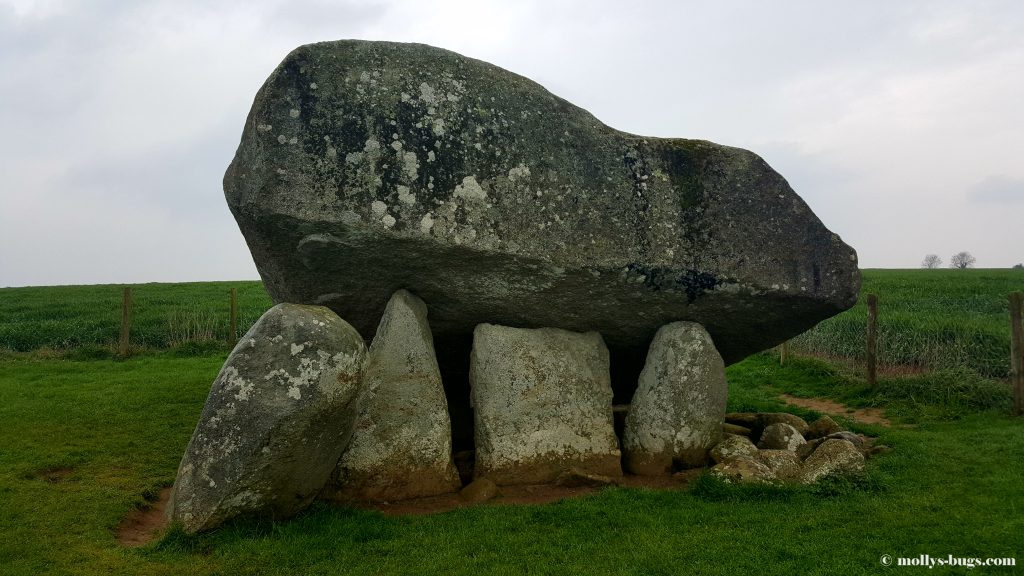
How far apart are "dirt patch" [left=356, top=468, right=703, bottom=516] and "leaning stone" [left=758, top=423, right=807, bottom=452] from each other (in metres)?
1.24

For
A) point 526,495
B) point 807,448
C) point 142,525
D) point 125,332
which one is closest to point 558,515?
point 526,495

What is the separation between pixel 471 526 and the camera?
647 centimetres

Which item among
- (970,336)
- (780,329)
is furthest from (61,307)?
(970,336)

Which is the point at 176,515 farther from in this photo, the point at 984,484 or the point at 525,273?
the point at 984,484

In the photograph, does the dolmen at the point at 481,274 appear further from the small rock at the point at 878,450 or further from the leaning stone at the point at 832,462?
the small rock at the point at 878,450

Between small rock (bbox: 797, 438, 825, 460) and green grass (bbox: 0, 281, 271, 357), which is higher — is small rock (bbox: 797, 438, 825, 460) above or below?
below

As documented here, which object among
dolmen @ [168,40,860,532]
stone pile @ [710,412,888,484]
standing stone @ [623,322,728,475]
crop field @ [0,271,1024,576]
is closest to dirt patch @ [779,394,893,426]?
crop field @ [0,271,1024,576]

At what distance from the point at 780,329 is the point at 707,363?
1.33 meters

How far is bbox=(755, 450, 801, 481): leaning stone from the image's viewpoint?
7.67 metres

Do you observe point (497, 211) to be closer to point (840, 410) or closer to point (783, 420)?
point (783, 420)

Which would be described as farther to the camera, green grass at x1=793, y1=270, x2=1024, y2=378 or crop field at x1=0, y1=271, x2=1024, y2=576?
green grass at x1=793, y1=270, x2=1024, y2=378

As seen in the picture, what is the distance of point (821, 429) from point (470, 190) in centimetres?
602

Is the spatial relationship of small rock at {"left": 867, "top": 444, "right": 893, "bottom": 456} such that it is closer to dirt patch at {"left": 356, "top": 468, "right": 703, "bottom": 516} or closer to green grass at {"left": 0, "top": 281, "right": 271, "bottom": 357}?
dirt patch at {"left": 356, "top": 468, "right": 703, "bottom": 516}

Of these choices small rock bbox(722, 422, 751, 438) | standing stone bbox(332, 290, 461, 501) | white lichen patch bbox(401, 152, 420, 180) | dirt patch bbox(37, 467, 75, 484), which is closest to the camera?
standing stone bbox(332, 290, 461, 501)
